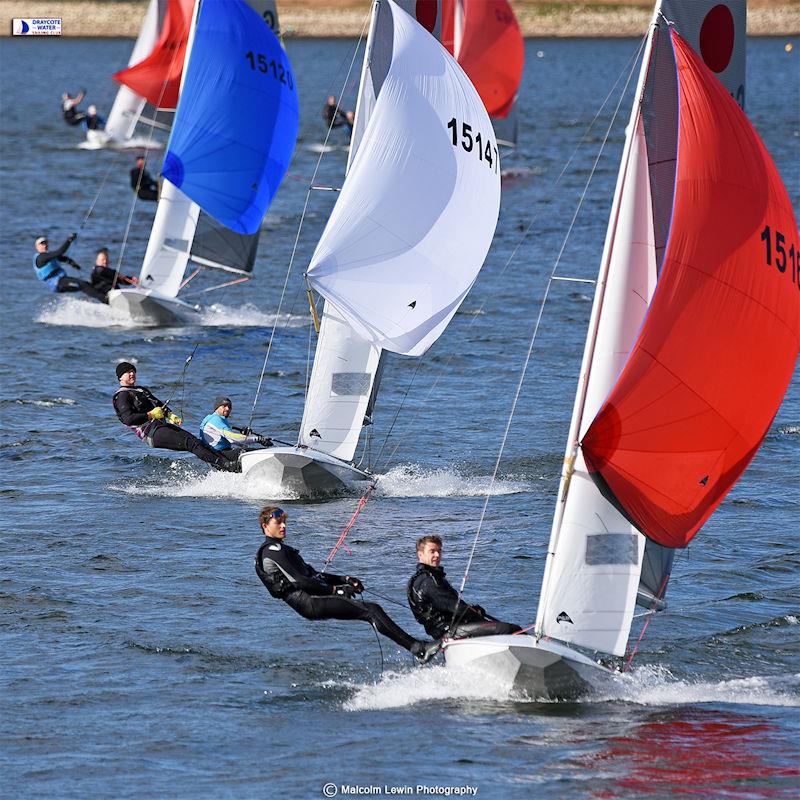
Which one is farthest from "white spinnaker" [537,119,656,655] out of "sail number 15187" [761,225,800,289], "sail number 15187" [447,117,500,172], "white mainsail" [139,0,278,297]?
"white mainsail" [139,0,278,297]

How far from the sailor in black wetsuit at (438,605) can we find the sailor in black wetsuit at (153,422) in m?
8.33

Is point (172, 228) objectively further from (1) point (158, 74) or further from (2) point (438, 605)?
(2) point (438, 605)

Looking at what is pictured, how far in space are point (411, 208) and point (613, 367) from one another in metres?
7.06

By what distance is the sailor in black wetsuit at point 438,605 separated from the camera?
1798 centimetres

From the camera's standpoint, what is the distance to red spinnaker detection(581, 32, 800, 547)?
16.7m

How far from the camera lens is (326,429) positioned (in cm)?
2605

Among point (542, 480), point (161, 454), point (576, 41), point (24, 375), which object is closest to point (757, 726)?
point (542, 480)

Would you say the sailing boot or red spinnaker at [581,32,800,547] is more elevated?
red spinnaker at [581,32,800,547]

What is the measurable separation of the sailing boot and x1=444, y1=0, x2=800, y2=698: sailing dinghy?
16.1 inches

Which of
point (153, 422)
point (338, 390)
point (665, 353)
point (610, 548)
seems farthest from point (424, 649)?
point (153, 422)

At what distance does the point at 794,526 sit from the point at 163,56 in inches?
1006

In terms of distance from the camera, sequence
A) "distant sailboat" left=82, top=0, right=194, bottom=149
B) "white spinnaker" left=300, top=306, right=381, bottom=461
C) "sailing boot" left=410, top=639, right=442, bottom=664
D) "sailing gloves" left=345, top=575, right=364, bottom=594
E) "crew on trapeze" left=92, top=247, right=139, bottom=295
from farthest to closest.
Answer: "distant sailboat" left=82, top=0, right=194, bottom=149 → "crew on trapeze" left=92, top=247, right=139, bottom=295 → "white spinnaker" left=300, top=306, right=381, bottom=461 → "sailing gloves" left=345, top=575, right=364, bottom=594 → "sailing boot" left=410, top=639, right=442, bottom=664

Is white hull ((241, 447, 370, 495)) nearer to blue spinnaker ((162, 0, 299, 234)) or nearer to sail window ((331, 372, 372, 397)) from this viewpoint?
sail window ((331, 372, 372, 397))

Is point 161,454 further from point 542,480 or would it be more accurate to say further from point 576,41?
point 576,41
